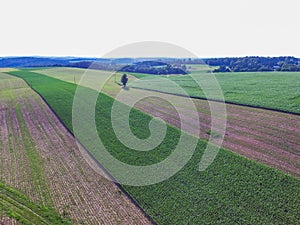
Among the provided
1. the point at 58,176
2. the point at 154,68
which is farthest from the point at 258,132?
the point at 154,68

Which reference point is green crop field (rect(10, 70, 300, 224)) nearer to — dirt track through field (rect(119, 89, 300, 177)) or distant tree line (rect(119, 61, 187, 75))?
dirt track through field (rect(119, 89, 300, 177))

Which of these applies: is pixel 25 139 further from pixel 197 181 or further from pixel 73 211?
pixel 197 181

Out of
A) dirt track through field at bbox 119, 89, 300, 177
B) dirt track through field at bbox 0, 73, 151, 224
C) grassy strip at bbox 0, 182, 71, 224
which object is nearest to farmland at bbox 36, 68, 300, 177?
dirt track through field at bbox 119, 89, 300, 177

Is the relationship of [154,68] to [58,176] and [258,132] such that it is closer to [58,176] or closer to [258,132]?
[258,132]

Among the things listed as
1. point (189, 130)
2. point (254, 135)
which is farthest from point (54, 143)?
point (254, 135)

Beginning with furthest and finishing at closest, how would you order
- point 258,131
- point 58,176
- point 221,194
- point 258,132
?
point 258,131 < point 258,132 < point 58,176 < point 221,194
